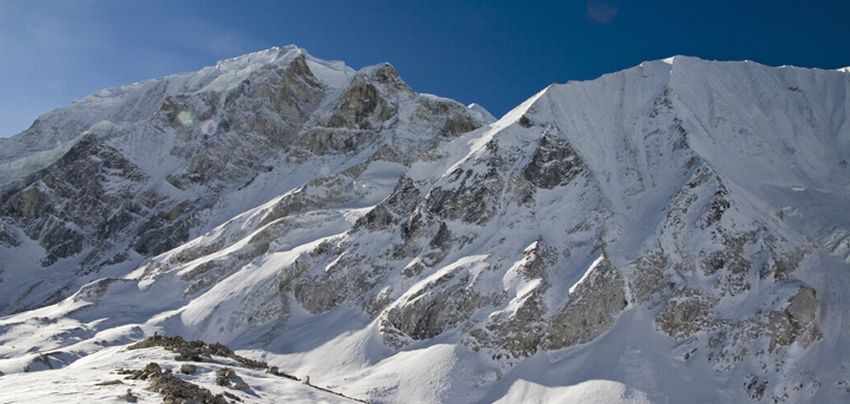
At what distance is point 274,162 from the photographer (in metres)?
139

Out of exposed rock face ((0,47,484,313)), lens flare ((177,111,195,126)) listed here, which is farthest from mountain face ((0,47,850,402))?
lens flare ((177,111,195,126))

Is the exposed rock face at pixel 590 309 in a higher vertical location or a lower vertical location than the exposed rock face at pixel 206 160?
lower

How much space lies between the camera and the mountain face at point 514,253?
2596 inches

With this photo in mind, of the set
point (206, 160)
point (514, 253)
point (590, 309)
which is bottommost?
point (590, 309)

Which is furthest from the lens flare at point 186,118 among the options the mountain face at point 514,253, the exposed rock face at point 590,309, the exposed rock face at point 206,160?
the exposed rock face at point 590,309

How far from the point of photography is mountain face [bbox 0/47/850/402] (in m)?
65.9

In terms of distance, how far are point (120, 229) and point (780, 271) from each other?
114469 mm

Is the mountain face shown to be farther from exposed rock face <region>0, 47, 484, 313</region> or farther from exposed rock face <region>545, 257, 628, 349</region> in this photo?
exposed rock face <region>0, 47, 484, 313</region>

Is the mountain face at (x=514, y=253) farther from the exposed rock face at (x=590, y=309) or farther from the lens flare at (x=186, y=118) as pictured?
the lens flare at (x=186, y=118)

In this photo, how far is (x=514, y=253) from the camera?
79562 millimetres

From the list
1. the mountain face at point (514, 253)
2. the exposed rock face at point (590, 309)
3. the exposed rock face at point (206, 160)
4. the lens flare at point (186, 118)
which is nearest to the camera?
the mountain face at point (514, 253)

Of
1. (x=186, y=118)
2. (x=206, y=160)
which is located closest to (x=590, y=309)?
(x=206, y=160)

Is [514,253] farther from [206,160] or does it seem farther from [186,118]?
[186,118]

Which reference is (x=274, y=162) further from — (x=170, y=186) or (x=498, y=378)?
(x=498, y=378)
